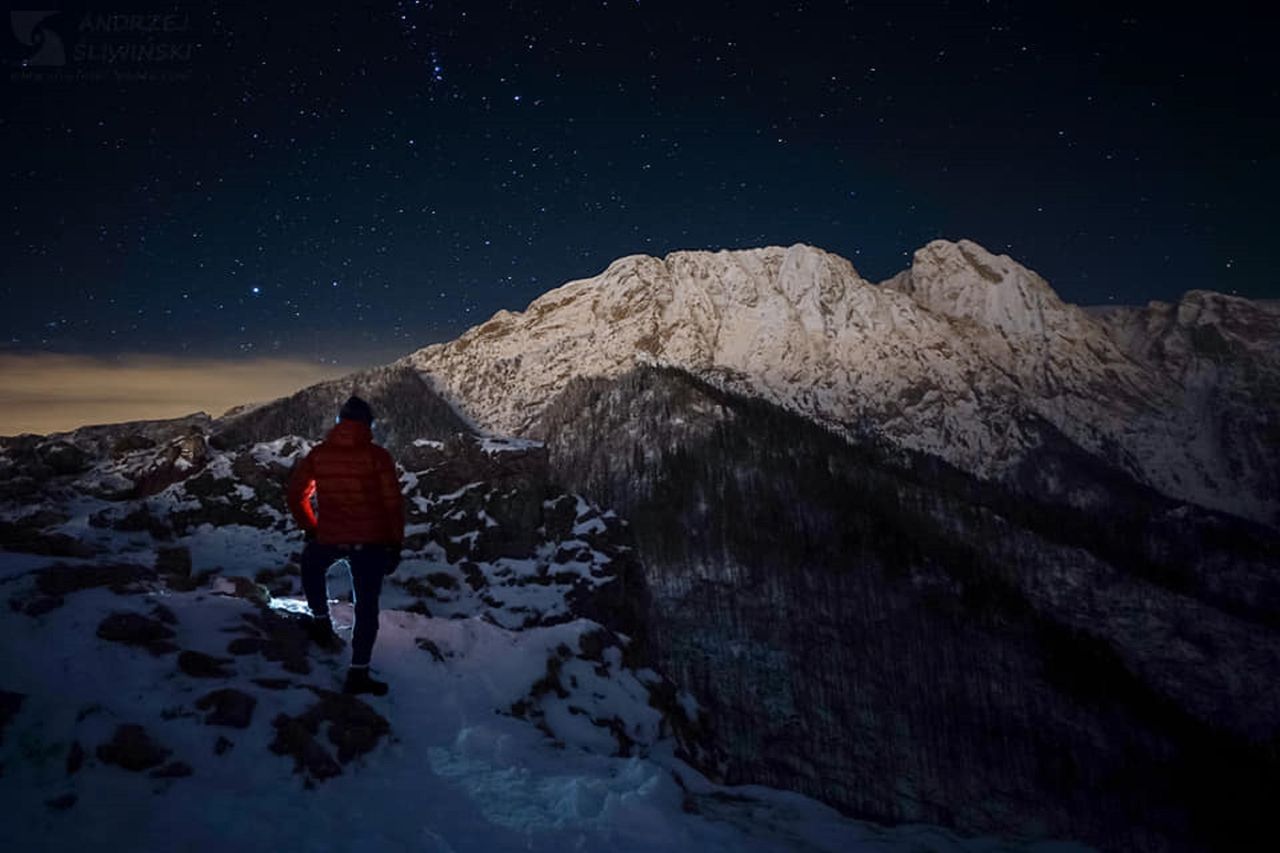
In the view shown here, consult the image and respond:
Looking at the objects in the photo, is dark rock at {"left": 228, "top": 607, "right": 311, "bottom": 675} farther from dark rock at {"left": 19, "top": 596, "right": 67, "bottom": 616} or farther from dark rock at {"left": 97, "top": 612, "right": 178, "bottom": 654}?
dark rock at {"left": 19, "top": 596, "right": 67, "bottom": 616}

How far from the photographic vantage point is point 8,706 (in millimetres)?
6258

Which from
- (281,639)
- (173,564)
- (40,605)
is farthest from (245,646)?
(173,564)

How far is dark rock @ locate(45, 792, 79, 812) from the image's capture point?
538cm

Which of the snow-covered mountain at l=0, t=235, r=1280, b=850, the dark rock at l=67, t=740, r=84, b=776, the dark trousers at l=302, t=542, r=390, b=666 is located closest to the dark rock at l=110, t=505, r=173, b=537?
the snow-covered mountain at l=0, t=235, r=1280, b=850

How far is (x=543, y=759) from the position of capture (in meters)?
8.66

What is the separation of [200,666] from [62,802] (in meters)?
2.63

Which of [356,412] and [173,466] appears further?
[173,466]

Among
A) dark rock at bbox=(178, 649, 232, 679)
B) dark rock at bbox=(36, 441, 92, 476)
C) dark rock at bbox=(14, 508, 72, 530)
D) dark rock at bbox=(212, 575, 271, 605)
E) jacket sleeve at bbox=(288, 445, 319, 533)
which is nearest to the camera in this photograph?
dark rock at bbox=(178, 649, 232, 679)

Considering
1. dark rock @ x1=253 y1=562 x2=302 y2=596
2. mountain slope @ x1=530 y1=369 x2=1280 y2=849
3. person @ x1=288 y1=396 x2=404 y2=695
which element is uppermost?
person @ x1=288 y1=396 x2=404 y2=695

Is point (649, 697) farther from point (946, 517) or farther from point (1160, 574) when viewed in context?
point (1160, 574)

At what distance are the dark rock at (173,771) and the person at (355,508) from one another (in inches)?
85.3

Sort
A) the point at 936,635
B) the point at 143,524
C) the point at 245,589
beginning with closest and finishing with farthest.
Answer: the point at 245,589 < the point at 143,524 < the point at 936,635

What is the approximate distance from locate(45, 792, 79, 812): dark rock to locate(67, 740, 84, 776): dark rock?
384 mm

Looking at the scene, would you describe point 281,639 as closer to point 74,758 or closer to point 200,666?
point 200,666
